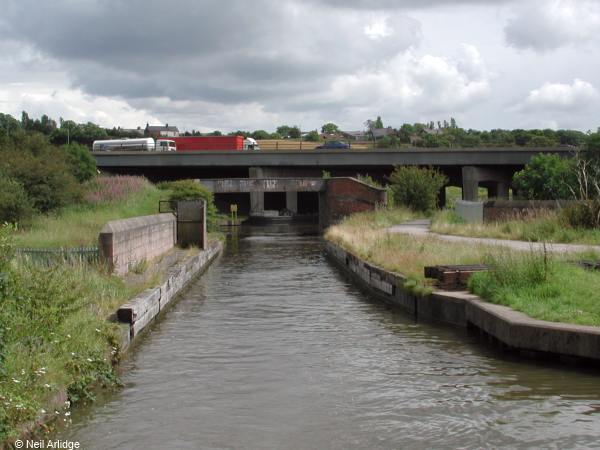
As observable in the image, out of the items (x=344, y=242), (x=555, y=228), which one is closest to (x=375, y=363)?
(x=555, y=228)

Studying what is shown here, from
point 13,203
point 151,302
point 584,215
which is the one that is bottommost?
point 151,302

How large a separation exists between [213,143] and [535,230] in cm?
5566

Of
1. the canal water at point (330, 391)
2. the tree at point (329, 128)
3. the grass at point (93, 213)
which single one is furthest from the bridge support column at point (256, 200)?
the tree at point (329, 128)

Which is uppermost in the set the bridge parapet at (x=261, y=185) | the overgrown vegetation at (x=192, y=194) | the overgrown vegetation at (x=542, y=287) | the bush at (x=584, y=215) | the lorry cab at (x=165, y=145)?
the lorry cab at (x=165, y=145)

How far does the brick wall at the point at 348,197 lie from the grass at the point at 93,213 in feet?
47.8

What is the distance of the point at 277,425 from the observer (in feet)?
29.4

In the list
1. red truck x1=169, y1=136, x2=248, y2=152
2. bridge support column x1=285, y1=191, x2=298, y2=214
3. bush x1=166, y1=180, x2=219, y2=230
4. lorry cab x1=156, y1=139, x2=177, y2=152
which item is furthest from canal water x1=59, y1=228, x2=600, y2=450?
lorry cab x1=156, y1=139, x2=177, y2=152

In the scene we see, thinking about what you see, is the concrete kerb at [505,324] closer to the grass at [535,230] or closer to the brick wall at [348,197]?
the grass at [535,230]

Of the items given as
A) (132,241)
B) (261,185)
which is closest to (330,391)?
(132,241)

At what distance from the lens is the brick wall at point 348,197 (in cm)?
4812

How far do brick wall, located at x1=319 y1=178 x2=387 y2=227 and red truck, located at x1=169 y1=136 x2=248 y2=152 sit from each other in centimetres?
2770

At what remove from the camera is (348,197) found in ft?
161

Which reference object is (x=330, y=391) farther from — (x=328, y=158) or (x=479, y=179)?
(x=479, y=179)

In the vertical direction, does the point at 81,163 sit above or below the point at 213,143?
below
